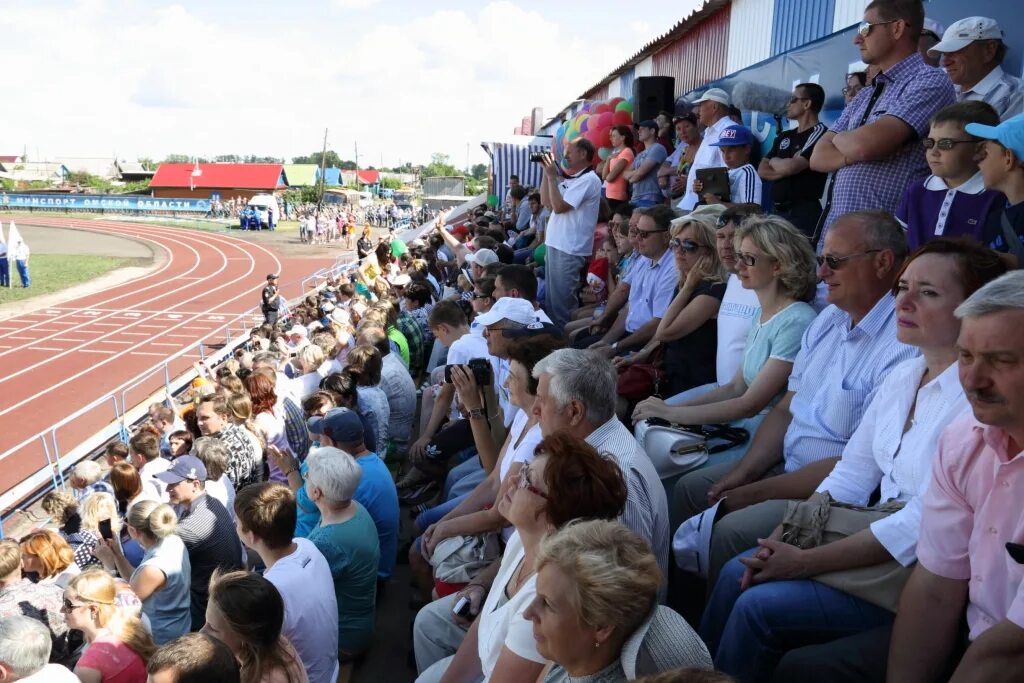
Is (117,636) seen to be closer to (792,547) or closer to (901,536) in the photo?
(792,547)

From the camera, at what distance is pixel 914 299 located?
97.7 inches

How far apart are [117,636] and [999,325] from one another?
3.51 metres

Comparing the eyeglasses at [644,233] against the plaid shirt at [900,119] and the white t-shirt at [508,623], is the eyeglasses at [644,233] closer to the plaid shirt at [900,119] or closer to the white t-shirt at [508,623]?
the plaid shirt at [900,119]

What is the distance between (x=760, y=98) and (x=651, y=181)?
1.71 m

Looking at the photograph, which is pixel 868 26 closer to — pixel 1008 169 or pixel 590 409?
pixel 1008 169

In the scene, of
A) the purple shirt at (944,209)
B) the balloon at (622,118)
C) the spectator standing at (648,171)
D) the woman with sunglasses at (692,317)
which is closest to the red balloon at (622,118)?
the balloon at (622,118)

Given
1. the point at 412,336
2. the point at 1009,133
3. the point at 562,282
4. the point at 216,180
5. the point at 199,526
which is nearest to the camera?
the point at 1009,133

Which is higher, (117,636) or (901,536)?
(901,536)

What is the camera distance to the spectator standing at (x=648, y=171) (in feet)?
29.0

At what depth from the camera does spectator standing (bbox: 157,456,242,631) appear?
445 centimetres

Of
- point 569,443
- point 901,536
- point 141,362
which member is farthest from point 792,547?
point 141,362

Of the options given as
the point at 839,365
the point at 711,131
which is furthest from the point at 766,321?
the point at 711,131

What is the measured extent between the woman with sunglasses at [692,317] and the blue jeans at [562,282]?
295 cm

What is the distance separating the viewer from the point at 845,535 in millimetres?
2490
